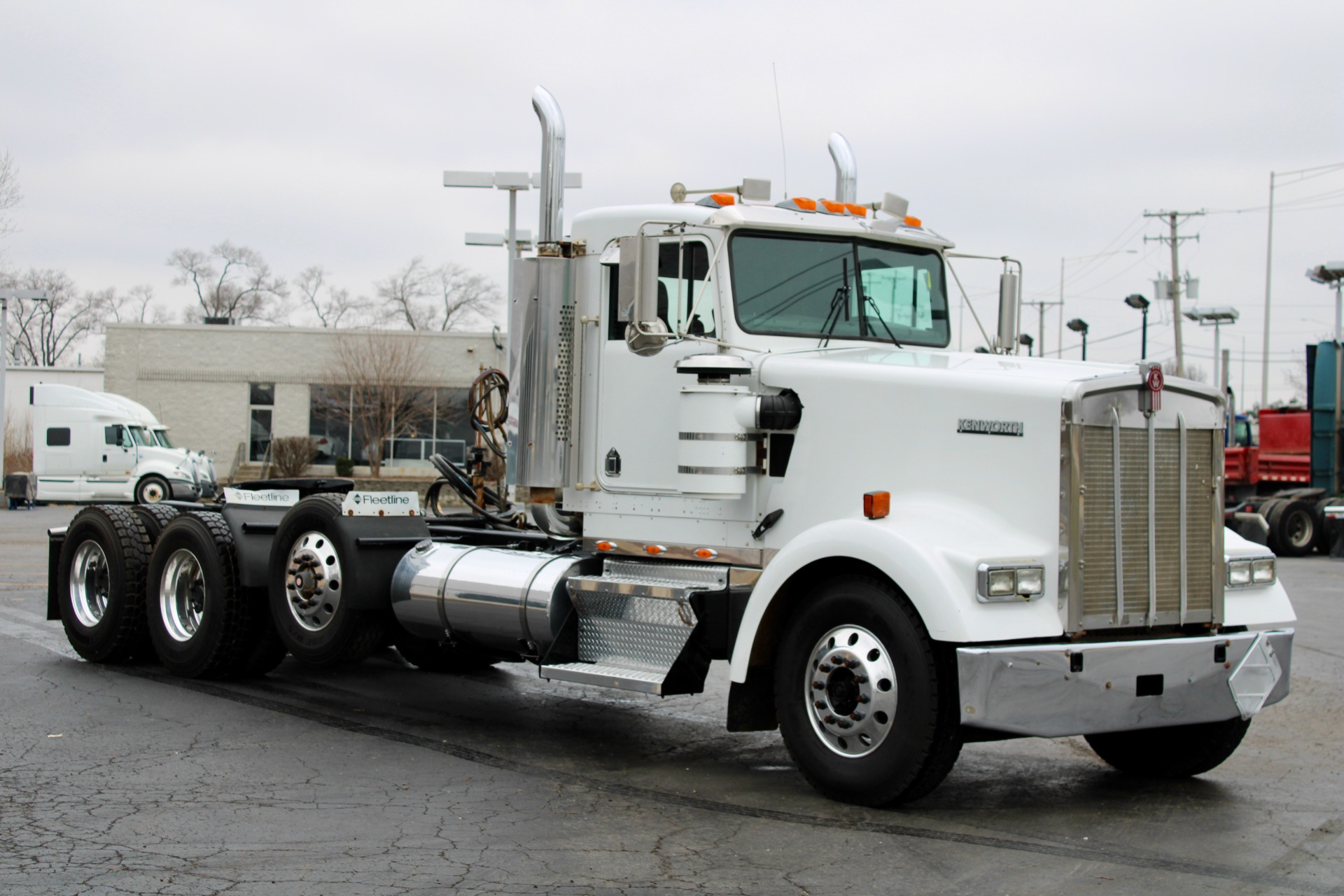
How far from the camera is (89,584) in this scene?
11297 millimetres

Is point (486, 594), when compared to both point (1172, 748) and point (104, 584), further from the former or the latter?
point (104, 584)

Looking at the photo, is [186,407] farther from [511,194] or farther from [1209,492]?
[1209,492]

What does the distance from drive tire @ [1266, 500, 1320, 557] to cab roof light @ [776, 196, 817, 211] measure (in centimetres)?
2287

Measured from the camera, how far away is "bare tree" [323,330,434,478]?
167 ft

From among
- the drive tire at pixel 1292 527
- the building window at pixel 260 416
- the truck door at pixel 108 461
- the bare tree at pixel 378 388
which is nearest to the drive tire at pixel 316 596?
the drive tire at pixel 1292 527

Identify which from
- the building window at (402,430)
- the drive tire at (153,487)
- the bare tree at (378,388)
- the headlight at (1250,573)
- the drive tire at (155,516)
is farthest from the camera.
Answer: the building window at (402,430)

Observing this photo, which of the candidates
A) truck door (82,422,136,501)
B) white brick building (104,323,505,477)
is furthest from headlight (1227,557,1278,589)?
white brick building (104,323,505,477)

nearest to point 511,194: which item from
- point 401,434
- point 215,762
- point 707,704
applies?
point 707,704

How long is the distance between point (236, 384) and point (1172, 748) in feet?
165

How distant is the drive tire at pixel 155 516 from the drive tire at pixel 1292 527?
2310cm

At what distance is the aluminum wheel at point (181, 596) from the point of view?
1046 cm

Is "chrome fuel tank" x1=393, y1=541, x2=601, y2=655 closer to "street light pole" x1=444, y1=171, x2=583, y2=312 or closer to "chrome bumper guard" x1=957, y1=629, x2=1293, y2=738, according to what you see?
"chrome bumper guard" x1=957, y1=629, x2=1293, y2=738

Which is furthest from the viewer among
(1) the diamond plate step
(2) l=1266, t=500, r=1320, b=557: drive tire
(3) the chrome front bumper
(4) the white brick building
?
(4) the white brick building

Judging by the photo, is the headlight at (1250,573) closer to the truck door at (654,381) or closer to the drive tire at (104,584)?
the truck door at (654,381)
